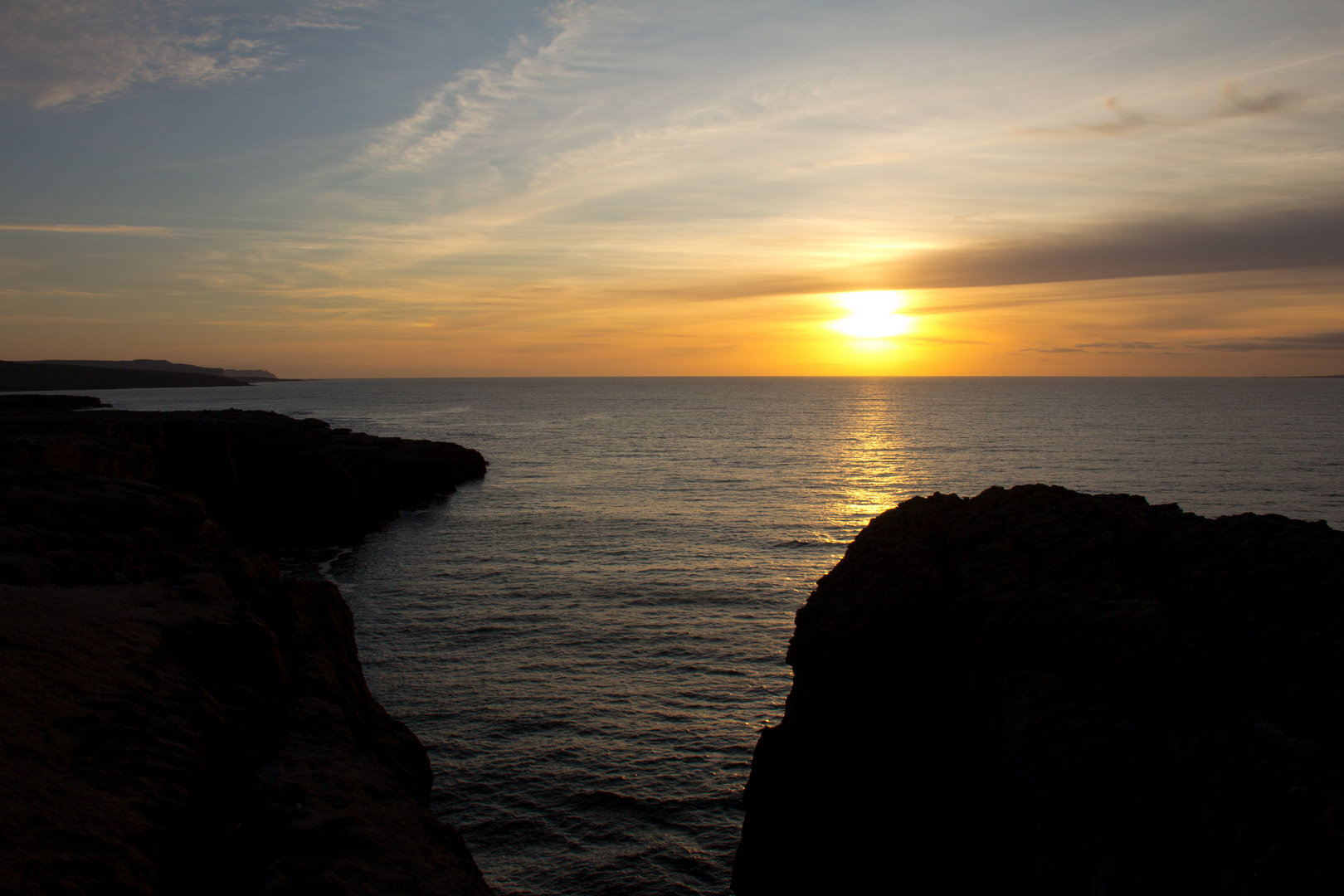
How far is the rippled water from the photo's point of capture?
664 inches

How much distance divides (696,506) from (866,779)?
4208 centimetres

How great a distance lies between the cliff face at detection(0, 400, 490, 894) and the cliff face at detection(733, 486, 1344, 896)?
5970mm

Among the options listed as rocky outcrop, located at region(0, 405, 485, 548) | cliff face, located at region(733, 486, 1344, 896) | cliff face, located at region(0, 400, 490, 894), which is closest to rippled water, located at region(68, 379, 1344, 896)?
rocky outcrop, located at region(0, 405, 485, 548)

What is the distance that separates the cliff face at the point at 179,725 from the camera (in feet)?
23.2

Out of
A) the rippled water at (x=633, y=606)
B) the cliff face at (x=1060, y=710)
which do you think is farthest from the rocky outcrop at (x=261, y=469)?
the cliff face at (x=1060, y=710)

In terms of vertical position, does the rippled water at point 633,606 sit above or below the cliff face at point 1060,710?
below

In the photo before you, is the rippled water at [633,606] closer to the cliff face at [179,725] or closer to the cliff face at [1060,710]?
the cliff face at [1060,710]

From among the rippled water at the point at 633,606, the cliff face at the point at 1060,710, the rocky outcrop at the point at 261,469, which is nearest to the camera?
the cliff face at the point at 1060,710

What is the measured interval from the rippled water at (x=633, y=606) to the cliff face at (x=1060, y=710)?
459 centimetres

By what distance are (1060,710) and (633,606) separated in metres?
23.8

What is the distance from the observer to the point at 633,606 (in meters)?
31.5

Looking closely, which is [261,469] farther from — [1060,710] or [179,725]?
[1060,710]

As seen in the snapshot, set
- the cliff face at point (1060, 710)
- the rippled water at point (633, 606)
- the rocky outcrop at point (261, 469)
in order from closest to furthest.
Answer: the cliff face at point (1060, 710) < the rippled water at point (633, 606) < the rocky outcrop at point (261, 469)

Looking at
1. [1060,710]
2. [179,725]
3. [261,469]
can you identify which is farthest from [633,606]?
[261,469]
